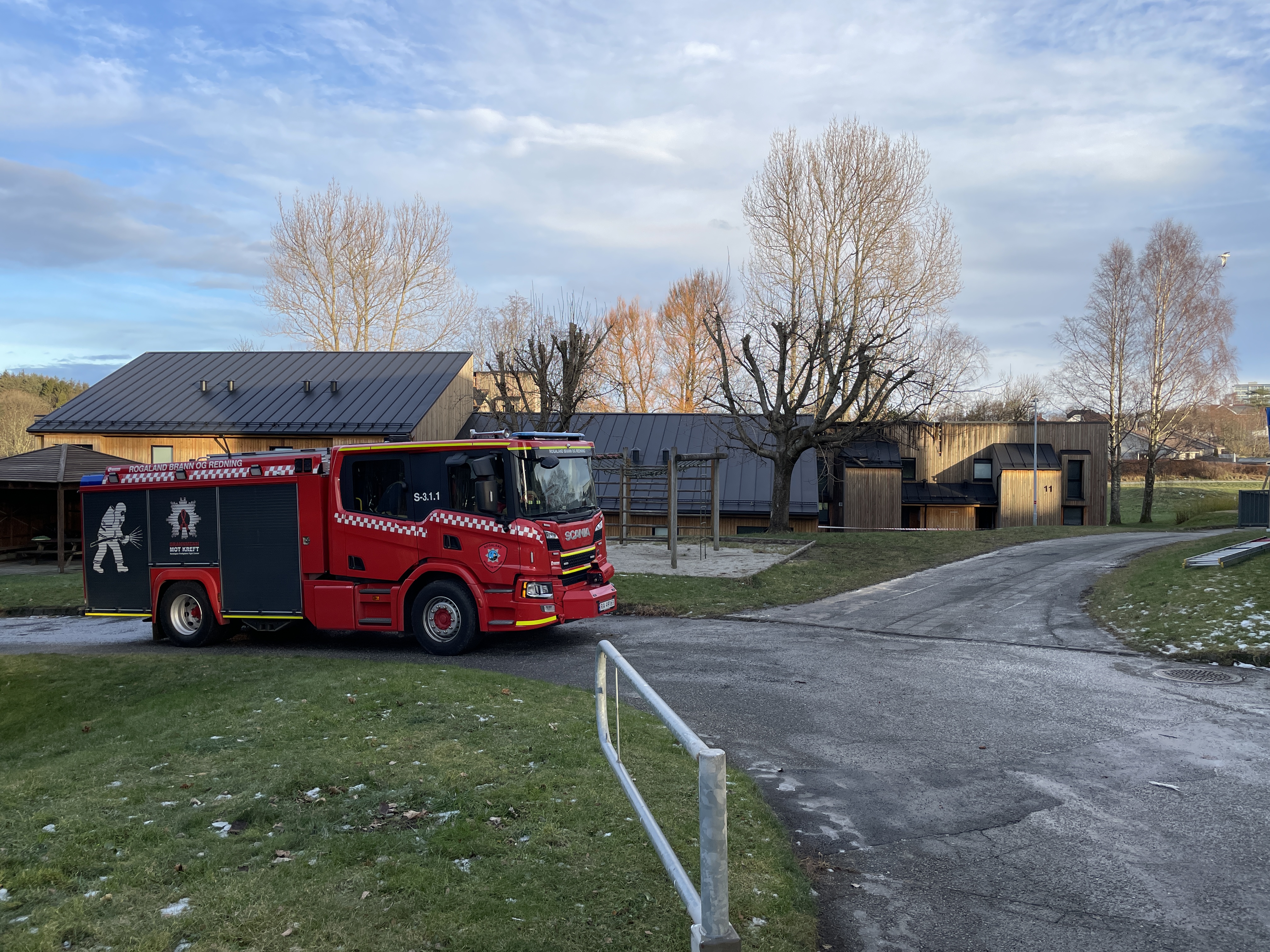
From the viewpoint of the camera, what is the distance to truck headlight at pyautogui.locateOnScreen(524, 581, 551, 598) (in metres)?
11.0

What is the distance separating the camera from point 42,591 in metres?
18.1

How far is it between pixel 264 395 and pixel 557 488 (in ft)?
92.7

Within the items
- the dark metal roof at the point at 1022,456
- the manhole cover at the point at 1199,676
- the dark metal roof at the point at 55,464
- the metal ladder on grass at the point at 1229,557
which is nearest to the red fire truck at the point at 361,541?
the manhole cover at the point at 1199,676

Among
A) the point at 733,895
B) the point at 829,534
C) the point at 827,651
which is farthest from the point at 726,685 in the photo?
the point at 829,534

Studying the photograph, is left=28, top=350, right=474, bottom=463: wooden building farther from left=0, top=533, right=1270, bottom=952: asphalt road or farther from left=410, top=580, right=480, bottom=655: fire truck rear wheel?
left=410, top=580, right=480, bottom=655: fire truck rear wheel

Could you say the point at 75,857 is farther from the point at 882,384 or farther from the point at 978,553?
the point at 882,384

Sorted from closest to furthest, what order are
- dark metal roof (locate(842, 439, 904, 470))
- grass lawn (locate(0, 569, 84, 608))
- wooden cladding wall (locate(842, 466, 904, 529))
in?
grass lawn (locate(0, 569, 84, 608)) → wooden cladding wall (locate(842, 466, 904, 529)) → dark metal roof (locate(842, 439, 904, 470))

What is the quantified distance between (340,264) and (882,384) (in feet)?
103

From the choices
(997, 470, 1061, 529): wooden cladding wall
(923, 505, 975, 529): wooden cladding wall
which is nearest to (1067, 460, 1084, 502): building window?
(997, 470, 1061, 529): wooden cladding wall

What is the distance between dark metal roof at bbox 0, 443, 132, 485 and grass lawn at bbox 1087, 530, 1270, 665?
2322 centimetres

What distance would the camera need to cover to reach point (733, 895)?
168 inches

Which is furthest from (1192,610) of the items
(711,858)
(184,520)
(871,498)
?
(871,498)

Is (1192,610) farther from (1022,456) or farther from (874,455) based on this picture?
(1022,456)

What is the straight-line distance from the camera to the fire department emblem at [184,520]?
12562mm
